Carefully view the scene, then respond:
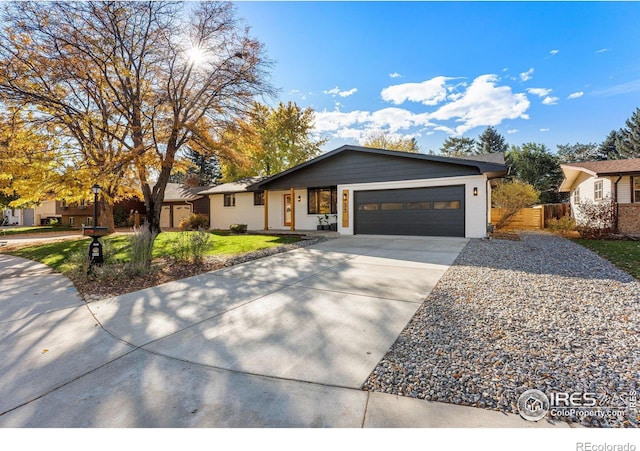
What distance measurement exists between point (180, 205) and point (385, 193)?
60.7 ft

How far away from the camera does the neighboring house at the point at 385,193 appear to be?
430 inches

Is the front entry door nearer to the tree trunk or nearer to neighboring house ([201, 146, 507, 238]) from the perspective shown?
neighboring house ([201, 146, 507, 238])

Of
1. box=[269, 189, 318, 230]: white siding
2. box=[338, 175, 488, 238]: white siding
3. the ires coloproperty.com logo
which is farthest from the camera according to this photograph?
box=[269, 189, 318, 230]: white siding

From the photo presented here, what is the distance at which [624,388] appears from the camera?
203cm

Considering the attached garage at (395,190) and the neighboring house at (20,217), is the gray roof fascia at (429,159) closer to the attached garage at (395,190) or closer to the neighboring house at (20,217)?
the attached garage at (395,190)

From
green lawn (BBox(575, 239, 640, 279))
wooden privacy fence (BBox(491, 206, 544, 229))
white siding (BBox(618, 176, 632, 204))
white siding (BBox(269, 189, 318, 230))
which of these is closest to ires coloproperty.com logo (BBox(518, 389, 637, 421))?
green lawn (BBox(575, 239, 640, 279))

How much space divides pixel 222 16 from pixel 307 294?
12747 mm

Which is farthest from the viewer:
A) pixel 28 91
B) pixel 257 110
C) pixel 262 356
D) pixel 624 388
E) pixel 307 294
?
pixel 257 110

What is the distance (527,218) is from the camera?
1681cm

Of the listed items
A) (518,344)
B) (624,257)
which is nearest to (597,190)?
(624,257)

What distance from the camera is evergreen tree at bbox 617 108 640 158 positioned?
29.9 meters

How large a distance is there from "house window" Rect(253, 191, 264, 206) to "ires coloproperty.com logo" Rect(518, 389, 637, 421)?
1658 centimetres
